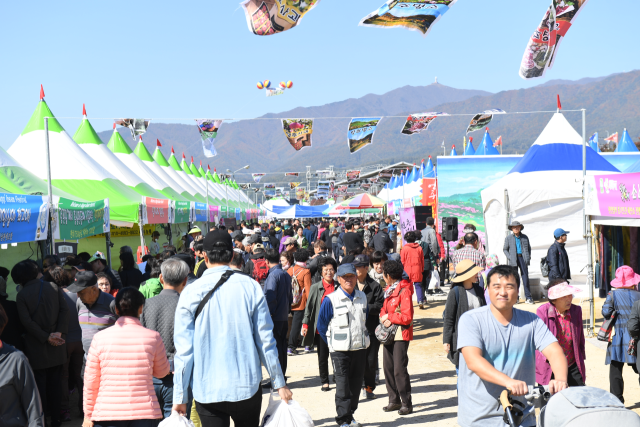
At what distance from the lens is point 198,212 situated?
66.8ft

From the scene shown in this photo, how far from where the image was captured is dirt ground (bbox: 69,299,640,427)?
227 inches

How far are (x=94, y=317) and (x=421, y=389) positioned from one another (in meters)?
3.86

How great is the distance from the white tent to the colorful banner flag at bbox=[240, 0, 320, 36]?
6.25 metres

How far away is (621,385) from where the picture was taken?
5457 millimetres

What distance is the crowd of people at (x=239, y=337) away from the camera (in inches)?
119

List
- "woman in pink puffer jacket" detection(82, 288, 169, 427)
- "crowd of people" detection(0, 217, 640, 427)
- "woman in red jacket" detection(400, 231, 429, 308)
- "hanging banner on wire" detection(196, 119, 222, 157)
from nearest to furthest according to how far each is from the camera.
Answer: "crowd of people" detection(0, 217, 640, 427)
"woman in pink puffer jacket" detection(82, 288, 169, 427)
"woman in red jacket" detection(400, 231, 429, 308)
"hanging banner on wire" detection(196, 119, 222, 157)

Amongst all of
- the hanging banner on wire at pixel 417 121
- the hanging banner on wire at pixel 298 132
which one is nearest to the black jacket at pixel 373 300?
the hanging banner on wire at pixel 417 121

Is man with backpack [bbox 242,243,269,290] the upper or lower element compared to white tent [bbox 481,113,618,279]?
lower

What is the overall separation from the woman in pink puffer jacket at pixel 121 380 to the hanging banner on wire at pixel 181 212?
41.8ft

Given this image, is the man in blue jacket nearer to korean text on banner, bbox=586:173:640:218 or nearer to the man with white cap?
the man with white cap

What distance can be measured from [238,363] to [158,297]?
5.19 feet

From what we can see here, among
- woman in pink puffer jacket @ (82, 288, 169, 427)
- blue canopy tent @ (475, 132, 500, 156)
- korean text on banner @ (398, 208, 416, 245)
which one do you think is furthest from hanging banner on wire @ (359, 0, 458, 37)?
blue canopy tent @ (475, 132, 500, 156)

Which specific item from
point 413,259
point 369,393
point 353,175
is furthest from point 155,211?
point 353,175

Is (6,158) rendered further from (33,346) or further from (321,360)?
(321,360)
